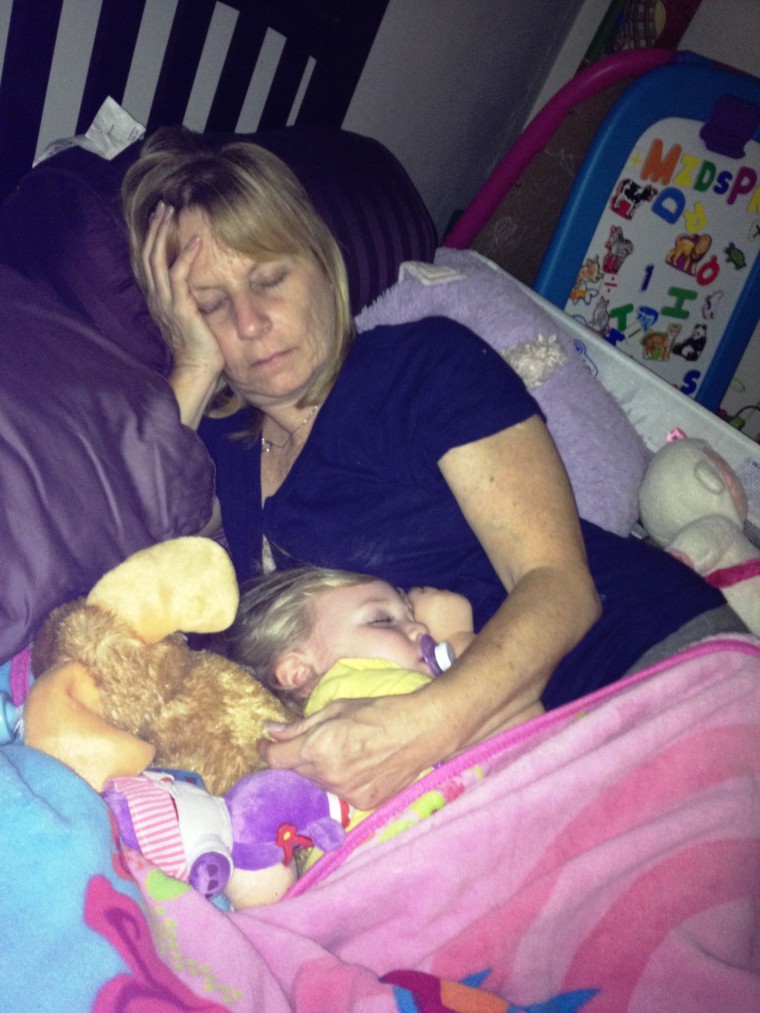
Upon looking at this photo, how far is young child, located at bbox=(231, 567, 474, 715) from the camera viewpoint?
97 centimetres

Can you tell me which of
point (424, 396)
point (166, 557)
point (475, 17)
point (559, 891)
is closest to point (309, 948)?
point (559, 891)

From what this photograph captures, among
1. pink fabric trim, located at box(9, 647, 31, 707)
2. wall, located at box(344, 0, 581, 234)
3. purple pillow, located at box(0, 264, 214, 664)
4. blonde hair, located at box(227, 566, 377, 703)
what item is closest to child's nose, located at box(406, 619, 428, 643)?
blonde hair, located at box(227, 566, 377, 703)

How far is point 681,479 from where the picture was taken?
1.33 metres

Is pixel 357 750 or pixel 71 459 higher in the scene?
pixel 71 459

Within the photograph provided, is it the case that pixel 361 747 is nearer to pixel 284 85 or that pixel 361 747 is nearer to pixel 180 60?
pixel 180 60

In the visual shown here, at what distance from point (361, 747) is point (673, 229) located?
2.06 meters

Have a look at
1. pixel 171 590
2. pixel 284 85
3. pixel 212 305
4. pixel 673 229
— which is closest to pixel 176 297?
pixel 212 305

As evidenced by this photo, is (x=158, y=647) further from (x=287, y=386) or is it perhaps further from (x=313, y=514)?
(x=287, y=386)

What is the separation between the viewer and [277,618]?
1.06 meters

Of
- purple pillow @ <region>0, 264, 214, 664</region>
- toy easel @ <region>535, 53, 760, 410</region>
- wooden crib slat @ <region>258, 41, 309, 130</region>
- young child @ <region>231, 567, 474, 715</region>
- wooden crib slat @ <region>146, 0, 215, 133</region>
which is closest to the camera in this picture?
purple pillow @ <region>0, 264, 214, 664</region>

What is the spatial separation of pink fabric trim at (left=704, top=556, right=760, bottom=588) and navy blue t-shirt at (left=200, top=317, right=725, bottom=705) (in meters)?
0.15

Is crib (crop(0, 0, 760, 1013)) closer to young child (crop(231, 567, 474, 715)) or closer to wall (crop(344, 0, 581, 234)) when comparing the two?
young child (crop(231, 567, 474, 715))

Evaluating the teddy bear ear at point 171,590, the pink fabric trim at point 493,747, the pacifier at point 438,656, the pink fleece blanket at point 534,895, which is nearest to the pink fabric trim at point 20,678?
the teddy bear ear at point 171,590

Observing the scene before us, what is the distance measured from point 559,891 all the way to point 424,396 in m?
0.69
